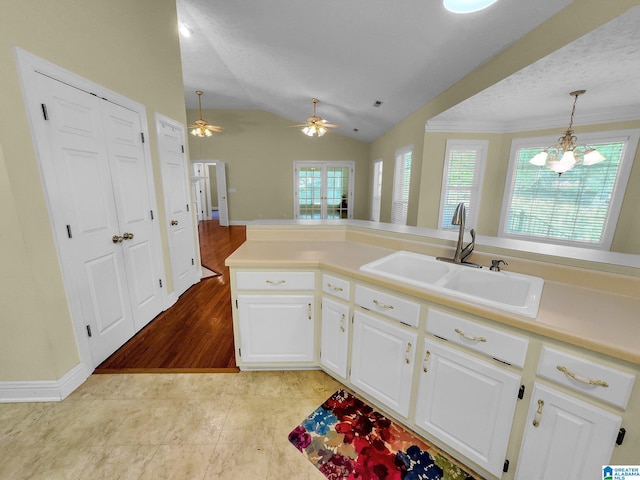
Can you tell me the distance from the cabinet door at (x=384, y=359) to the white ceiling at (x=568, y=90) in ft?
6.98

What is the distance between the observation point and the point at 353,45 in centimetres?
254

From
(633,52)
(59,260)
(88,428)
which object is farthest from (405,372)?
(633,52)

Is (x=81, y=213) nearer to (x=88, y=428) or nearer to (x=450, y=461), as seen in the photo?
(x=88, y=428)

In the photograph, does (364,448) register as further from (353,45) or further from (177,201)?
(353,45)

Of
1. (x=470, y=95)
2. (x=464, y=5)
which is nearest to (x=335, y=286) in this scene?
(x=464, y=5)

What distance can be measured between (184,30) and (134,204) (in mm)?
2797

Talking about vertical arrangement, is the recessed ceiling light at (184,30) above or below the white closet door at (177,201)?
above

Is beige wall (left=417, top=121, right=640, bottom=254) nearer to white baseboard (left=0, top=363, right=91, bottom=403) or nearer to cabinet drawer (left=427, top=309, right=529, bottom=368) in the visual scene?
cabinet drawer (left=427, top=309, right=529, bottom=368)

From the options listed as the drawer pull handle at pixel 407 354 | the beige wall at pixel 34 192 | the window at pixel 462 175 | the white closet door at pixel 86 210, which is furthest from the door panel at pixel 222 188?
the drawer pull handle at pixel 407 354

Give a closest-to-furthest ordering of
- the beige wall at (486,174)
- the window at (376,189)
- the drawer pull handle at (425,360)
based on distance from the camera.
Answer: the drawer pull handle at (425,360)
the beige wall at (486,174)
the window at (376,189)

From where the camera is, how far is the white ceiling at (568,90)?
164 centimetres

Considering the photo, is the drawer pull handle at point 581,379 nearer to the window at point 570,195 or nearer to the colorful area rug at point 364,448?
the colorful area rug at point 364,448

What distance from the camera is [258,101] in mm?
6367

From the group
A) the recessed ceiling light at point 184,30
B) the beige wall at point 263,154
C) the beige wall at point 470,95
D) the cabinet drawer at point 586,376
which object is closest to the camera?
the cabinet drawer at point 586,376
